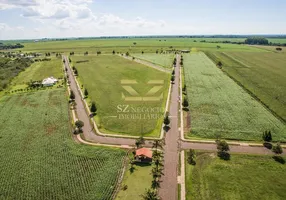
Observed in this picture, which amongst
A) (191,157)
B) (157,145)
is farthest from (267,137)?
(157,145)

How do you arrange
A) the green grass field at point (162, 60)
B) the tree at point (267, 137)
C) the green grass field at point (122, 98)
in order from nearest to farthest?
1. the tree at point (267, 137)
2. the green grass field at point (122, 98)
3. the green grass field at point (162, 60)

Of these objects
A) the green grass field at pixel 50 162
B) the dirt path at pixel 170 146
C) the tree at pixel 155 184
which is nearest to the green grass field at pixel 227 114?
the dirt path at pixel 170 146

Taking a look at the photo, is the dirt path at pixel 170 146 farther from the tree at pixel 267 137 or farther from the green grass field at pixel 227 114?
the green grass field at pixel 227 114

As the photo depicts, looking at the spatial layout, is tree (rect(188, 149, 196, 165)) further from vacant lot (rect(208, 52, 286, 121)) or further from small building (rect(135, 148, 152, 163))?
vacant lot (rect(208, 52, 286, 121))

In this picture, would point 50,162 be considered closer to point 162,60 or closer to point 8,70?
point 8,70

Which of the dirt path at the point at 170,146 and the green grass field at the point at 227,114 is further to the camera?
the green grass field at the point at 227,114
